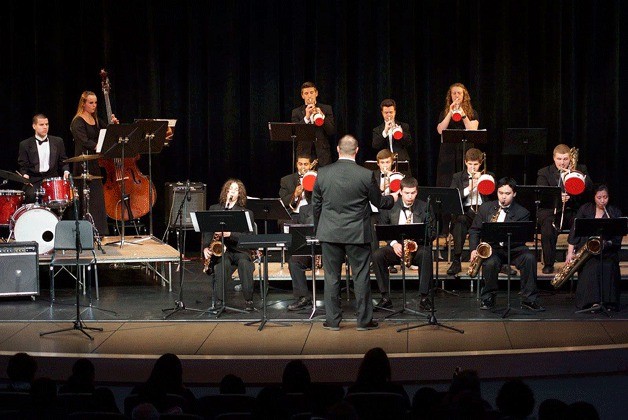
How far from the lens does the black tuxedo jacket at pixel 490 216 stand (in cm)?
1056

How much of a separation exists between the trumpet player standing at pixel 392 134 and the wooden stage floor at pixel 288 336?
1731 millimetres

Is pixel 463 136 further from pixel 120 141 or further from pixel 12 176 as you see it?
pixel 12 176

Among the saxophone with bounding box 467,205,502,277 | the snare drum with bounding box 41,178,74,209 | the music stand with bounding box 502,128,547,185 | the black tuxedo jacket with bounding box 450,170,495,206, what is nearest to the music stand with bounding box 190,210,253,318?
the saxophone with bounding box 467,205,502,277

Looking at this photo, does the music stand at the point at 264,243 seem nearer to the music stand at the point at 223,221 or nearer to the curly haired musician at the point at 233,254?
the music stand at the point at 223,221

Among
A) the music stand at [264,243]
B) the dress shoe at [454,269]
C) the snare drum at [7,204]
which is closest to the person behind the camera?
the music stand at [264,243]

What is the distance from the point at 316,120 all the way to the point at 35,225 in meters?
3.47

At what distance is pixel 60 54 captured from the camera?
13875mm

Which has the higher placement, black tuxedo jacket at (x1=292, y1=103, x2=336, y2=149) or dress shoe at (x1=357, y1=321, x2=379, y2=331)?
black tuxedo jacket at (x1=292, y1=103, x2=336, y2=149)

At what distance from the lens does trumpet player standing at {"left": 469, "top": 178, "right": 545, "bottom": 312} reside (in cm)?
1037

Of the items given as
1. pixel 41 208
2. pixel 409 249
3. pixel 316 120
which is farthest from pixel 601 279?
pixel 41 208

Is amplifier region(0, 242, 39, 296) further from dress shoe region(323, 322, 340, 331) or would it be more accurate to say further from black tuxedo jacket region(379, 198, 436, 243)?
black tuxedo jacket region(379, 198, 436, 243)

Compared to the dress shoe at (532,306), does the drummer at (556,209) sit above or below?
above

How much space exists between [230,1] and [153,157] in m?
2.29

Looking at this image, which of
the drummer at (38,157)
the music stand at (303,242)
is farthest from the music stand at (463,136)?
the drummer at (38,157)
